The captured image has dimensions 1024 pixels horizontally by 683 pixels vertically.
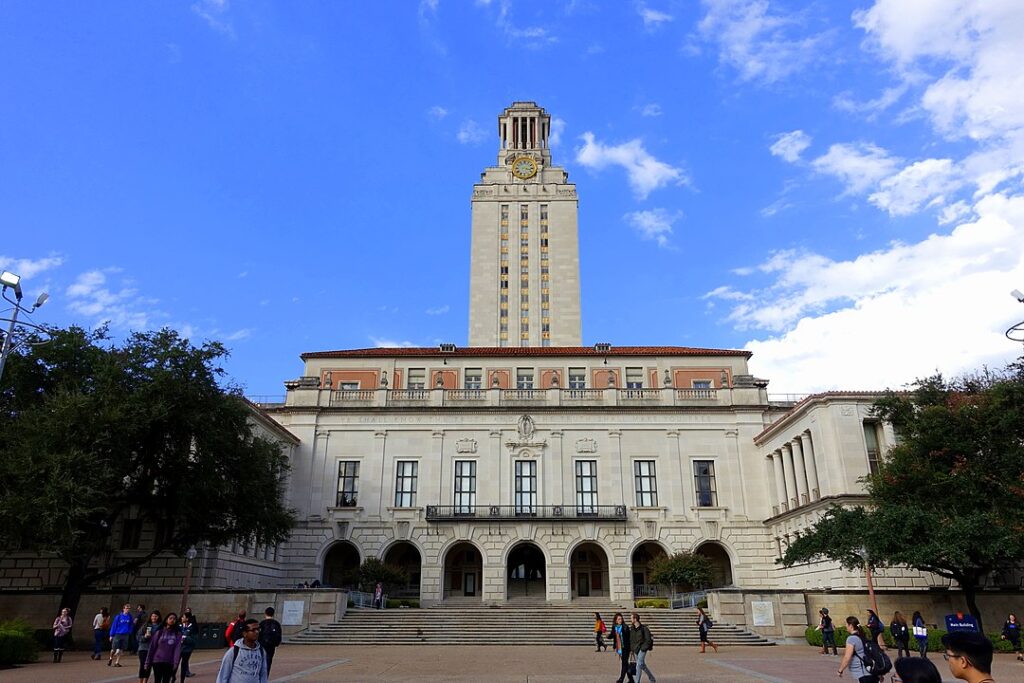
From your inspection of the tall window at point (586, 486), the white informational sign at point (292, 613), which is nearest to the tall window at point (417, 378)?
the tall window at point (586, 486)

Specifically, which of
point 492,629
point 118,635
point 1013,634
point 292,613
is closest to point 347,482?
point 292,613

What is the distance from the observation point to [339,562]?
46.1 m

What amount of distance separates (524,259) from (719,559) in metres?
46.8

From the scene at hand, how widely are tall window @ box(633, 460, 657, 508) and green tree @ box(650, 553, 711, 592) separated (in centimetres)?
513

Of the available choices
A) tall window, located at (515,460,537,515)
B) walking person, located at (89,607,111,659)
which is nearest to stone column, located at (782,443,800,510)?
tall window, located at (515,460,537,515)

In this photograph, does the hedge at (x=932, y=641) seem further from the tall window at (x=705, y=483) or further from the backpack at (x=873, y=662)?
the tall window at (x=705, y=483)

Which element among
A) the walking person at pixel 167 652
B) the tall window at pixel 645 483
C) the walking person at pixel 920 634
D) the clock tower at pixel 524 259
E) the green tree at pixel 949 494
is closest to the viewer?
the walking person at pixel 167 652

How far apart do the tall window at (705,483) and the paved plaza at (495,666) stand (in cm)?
1788

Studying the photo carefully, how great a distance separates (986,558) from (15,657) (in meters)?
32.4

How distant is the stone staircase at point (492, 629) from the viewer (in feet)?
95.7

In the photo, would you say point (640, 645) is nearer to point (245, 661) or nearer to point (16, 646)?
point (245, 661)

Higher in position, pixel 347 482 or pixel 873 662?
pixel 347 482

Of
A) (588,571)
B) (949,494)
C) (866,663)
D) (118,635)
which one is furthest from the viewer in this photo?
(588,571)

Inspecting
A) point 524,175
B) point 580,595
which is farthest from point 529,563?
point 524,175
